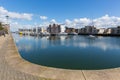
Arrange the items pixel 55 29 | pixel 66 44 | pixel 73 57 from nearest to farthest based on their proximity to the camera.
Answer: pixel 73 57 < pixel 66 44 < pixel 55 29

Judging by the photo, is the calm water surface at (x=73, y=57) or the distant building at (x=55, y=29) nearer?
the calm water surface at (x=73, y=57)

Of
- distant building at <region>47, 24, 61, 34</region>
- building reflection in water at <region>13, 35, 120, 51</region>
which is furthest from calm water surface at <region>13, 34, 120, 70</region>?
distant building at <region>47, 24, 61, 34</region>

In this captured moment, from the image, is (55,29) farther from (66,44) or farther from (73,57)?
(73,57)

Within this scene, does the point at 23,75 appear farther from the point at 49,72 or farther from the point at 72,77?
the point at 72,77

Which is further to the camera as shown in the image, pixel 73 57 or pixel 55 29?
pixel 55 29

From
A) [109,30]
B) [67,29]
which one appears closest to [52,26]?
[67,29]

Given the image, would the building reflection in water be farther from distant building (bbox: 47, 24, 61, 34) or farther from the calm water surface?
distant building (bbox: 47, 24, 61, 34)

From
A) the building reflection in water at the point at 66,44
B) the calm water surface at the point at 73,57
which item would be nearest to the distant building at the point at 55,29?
the building reflection in water at the point at 66,44

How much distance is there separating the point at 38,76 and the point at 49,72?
81 centimetres

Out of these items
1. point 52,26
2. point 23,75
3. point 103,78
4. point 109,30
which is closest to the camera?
point 103,78

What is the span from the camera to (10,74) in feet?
20.1

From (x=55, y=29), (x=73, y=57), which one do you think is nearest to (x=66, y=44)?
(x=73, y=57)

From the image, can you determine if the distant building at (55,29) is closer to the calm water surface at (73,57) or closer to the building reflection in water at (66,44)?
the building reflection in water at (66,44)

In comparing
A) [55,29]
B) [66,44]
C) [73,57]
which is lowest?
[66,44]
